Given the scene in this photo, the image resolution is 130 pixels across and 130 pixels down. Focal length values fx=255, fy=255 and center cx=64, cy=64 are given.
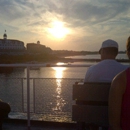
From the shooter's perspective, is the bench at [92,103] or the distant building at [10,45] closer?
the bench at [92,103]

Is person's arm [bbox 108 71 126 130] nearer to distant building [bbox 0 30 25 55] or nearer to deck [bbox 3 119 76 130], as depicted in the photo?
deck [bbox 3 119 76 130]

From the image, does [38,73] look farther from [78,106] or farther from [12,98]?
[78,106]

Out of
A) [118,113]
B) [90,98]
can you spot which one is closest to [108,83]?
[90,98]

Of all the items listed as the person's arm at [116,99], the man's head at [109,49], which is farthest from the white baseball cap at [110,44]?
the person's arm at [116,99]

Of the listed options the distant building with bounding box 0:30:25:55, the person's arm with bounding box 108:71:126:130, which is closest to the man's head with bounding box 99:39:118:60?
the person's arm with bounding box 108:71:126:130

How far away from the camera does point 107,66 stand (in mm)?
2914

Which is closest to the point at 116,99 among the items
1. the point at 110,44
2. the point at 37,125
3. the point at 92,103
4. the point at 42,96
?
the point at 92,103

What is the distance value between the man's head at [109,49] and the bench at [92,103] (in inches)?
14.0

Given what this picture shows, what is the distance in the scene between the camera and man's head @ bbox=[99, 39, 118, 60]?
115 inches

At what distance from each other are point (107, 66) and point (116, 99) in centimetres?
98

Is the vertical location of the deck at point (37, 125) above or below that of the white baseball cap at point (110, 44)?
below

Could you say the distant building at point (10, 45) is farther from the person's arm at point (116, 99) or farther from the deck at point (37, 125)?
the person's arm at point (116, 99)

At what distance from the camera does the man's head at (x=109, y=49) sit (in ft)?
9.58

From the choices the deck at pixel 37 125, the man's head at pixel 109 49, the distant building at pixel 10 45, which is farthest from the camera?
the distant building at pixel 10 45
